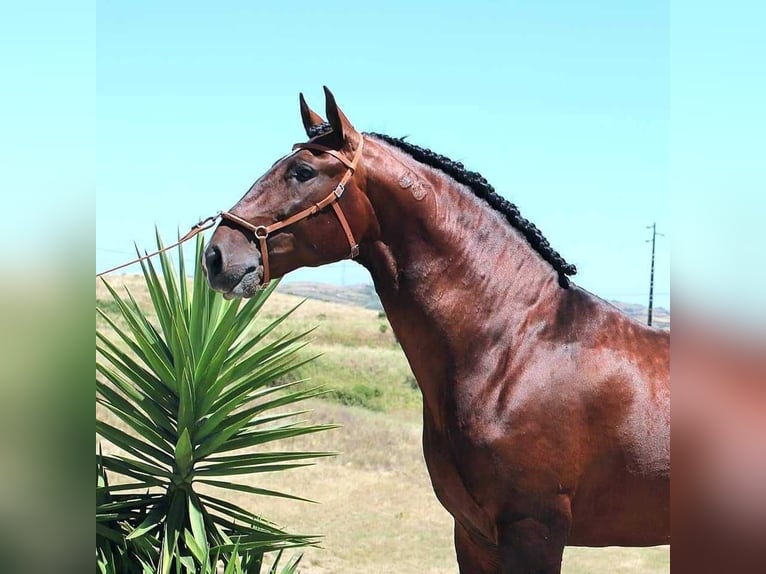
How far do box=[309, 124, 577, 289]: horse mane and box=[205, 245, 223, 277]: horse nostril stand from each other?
0.64 metres

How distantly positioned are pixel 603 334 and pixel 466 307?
21.6 inches

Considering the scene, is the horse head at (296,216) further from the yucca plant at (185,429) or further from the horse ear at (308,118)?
the yucca plant at (185,429)

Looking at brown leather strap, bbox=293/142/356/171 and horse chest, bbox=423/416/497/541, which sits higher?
brown leather strap, bbox=293/142/356/171

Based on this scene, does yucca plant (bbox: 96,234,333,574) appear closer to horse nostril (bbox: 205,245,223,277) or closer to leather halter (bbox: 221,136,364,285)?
horse nostril (bbox: 205,245,223,277)

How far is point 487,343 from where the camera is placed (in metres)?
2.97

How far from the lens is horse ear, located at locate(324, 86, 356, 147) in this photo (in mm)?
2887

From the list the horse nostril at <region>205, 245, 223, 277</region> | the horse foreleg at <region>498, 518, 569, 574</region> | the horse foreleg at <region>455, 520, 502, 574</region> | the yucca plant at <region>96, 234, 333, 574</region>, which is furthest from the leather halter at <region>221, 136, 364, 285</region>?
the yucca plant at <region>96, 234, 333, 574</region>

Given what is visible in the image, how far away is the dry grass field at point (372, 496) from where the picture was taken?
8.19 meters

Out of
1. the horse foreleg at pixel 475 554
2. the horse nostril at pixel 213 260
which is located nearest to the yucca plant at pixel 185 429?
the horse foreleg at pixel 475 554

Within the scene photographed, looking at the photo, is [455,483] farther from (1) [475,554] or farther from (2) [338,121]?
(2) [338,121]

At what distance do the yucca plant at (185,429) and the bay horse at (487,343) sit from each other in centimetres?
145
